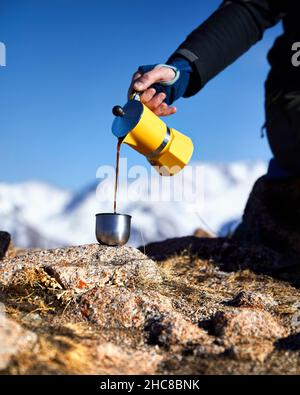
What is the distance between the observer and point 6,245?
459 centimetres

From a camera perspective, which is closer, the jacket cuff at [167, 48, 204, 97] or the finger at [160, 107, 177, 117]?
the finger at [160, 107, 177, 117]

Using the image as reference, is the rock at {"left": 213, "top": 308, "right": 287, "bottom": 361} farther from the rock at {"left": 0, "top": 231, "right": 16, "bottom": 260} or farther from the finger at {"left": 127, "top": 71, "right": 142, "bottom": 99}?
the rock at {"left": 0, "top": 231, "right": 16, "bottom": 260}

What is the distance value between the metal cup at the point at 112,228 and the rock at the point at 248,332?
1195 millimetres

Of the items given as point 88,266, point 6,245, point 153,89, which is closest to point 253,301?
point 88,266

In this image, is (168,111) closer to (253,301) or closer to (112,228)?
(112,228)

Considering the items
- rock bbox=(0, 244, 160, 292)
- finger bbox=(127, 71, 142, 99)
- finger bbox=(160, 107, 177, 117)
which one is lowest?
rock bbox=(0, 244, 160, 292)

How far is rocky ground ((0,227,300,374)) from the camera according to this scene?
205 cm

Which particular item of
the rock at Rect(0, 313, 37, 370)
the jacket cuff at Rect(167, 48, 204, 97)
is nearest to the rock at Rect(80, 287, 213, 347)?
the rock at Rect(0, 313, 37, 370)

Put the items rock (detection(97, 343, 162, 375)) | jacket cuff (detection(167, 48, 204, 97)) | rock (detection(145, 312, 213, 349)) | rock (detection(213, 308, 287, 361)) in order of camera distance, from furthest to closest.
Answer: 1. jacket cuff (detection(167, 48, 204, 97))
2. rock (detection(145, 312, 213, 349))
3. rock (detection(213, 308, 287, 361))
4. rock (detection(97, 343, 162, 375))

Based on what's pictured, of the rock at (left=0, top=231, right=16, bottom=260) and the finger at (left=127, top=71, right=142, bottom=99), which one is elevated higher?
the finger at (left=127, top=71, right=142, bottom=99)

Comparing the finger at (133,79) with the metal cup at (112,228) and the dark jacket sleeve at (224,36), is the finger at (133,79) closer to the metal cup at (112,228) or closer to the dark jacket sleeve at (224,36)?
the dark jacket sleeve at (224,36)

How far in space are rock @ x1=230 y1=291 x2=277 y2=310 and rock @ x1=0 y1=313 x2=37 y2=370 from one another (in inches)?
54.3

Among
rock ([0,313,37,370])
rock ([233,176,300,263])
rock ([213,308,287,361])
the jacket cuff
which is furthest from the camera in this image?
rock ([233,176,300,263])

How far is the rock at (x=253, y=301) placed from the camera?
2920 mm
